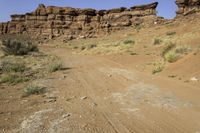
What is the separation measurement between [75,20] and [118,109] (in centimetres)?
6672

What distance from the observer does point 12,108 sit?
820cm

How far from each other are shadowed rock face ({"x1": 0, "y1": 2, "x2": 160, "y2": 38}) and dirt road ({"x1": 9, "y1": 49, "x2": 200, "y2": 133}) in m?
55.4

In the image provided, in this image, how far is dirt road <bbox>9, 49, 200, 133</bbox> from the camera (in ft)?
20.5

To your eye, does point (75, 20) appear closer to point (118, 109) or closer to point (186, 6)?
point (186, 6)

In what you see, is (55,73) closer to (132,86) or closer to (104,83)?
(104,83)

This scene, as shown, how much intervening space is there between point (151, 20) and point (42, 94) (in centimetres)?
5784

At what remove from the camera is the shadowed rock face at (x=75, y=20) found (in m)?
68.0

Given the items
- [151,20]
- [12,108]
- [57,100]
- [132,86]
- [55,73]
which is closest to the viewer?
[12,108]

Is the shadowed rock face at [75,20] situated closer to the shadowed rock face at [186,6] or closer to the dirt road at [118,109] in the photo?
the shadowed rock face at [186,6]

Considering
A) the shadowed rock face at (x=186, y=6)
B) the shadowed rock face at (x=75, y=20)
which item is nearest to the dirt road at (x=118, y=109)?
the shadowed rock face at (x=186, y=6)

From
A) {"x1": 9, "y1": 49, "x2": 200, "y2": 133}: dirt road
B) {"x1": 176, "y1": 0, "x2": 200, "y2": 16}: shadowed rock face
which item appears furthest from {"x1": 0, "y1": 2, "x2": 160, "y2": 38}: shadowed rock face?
{"x1": 9, "y1": 49, "x2": 200, "y2": 133}: dirt road

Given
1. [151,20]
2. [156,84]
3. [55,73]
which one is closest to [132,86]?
[156,84]

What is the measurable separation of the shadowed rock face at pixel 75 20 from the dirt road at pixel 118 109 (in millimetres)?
55410

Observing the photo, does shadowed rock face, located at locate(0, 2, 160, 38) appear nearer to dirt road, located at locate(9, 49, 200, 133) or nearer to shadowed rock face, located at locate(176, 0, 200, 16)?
shadowed rock face, located at locate(176, 0, 200, 16)
